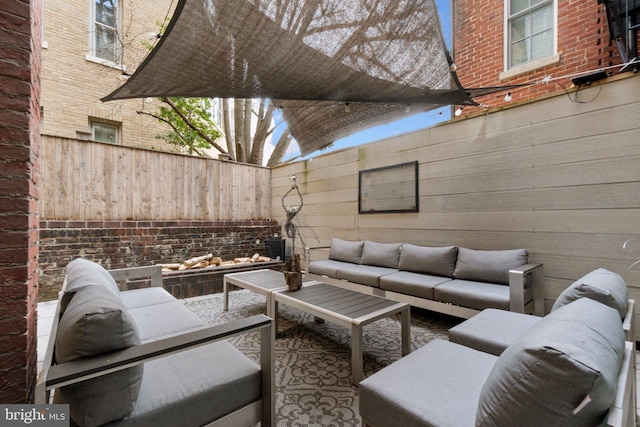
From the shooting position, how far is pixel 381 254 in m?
3.75

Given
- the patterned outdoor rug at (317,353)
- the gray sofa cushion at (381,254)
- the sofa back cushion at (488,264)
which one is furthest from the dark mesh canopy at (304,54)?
the patterned outdoor rug at (317,353)

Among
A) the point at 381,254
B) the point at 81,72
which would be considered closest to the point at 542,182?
the point at 381,254

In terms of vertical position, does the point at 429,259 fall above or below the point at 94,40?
below

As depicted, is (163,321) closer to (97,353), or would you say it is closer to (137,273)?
(97,353)

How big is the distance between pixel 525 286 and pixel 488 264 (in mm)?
356

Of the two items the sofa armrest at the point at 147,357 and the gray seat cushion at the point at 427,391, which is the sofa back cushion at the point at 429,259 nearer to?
the gray seat cushion at the point at 427,391

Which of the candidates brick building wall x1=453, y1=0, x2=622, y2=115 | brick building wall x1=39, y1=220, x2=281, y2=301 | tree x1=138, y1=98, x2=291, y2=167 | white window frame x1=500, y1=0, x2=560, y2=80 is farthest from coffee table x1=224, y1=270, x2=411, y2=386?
tree x1=138, y1=98, x2=291, y2=167

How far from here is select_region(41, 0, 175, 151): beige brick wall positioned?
5.23 meters

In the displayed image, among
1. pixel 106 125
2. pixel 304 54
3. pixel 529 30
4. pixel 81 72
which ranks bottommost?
pixel 304 54

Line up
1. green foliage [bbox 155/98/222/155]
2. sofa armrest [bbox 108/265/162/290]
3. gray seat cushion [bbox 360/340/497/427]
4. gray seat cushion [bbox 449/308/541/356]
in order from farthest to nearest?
green foliage [bbox 155/98/222/155]
sofa armrest [bbox 108/265/162/290]
gray seat cushion [bbox 449/308/541/356]
gray seat cushion [bbox 360/340/497/427]

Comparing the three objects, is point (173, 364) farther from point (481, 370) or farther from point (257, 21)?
point (257, 21)

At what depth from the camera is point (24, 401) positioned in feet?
3.25

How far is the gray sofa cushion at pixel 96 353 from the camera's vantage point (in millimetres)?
954

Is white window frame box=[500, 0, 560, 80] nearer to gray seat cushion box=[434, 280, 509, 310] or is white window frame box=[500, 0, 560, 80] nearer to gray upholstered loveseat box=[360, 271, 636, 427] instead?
gray seat cushion box=[434, 280, 509, 310]
